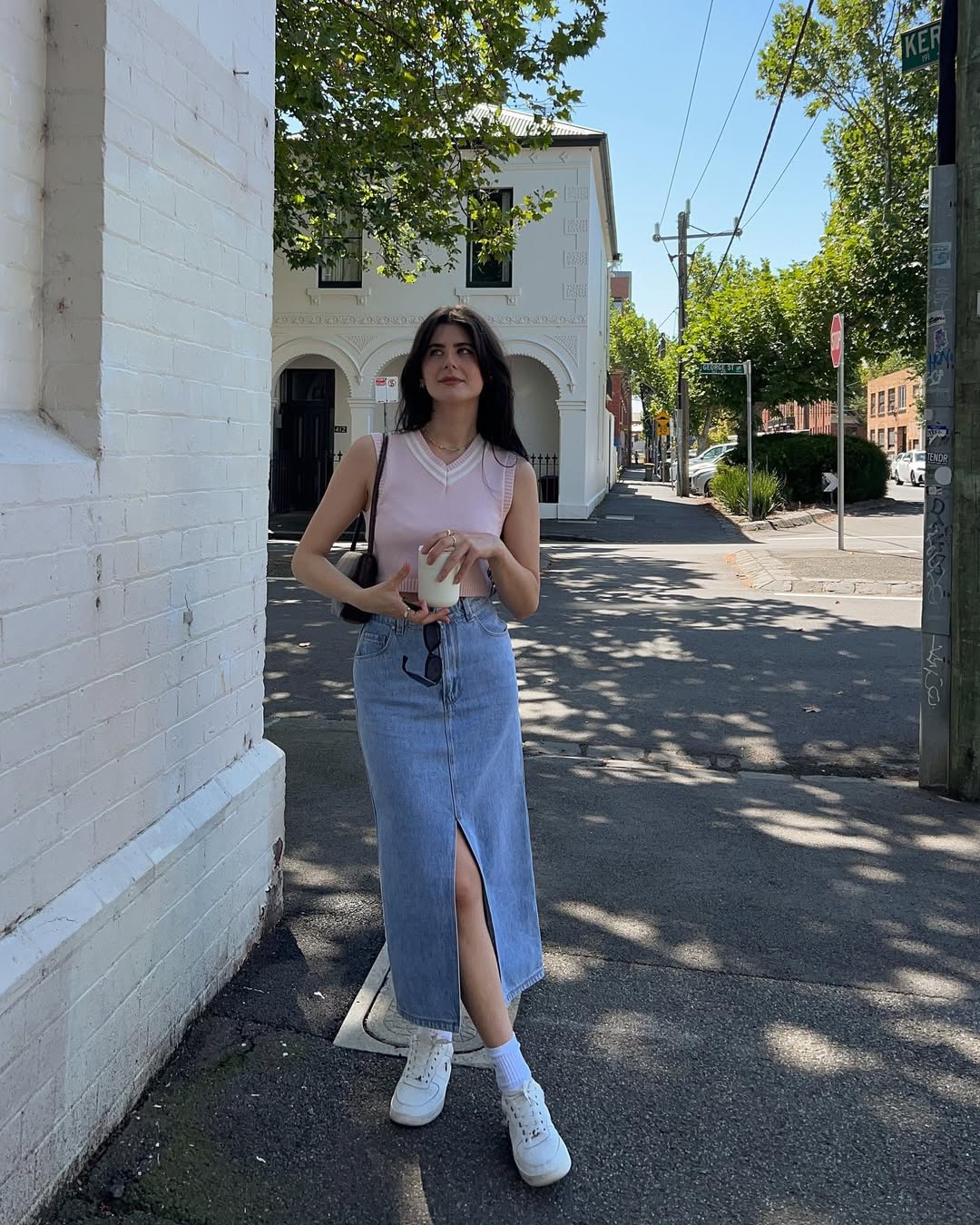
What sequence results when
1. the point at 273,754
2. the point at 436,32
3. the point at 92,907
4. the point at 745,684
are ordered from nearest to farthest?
the point at 92,907 → the point at 273,754 → the point at 745,684 → the point at 436,32

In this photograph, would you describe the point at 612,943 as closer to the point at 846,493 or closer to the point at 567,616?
the point at 567,616

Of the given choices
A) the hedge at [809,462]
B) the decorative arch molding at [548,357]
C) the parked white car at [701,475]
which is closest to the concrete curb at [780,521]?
the hedge at [809,462]

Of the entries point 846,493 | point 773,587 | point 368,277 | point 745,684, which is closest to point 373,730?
point 745,684

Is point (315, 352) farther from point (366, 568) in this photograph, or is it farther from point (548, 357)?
point (366, 568)

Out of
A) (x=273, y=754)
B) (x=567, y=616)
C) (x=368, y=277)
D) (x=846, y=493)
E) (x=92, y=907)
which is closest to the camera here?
(x=92, y=907)

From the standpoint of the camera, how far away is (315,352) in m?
24.4

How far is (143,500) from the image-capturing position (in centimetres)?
270

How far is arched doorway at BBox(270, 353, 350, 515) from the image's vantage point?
2558 centimetres

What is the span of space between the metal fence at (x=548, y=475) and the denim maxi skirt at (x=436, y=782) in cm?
2256

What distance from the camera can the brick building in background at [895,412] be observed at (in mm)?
83006

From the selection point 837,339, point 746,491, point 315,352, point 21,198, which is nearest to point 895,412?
point 746,491

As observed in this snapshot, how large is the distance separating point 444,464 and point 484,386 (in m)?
→ 0.23

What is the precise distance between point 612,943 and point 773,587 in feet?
33.3

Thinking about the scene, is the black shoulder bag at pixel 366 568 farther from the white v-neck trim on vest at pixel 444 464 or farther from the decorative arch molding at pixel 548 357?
the decorative arch molding at pixel 548 357
